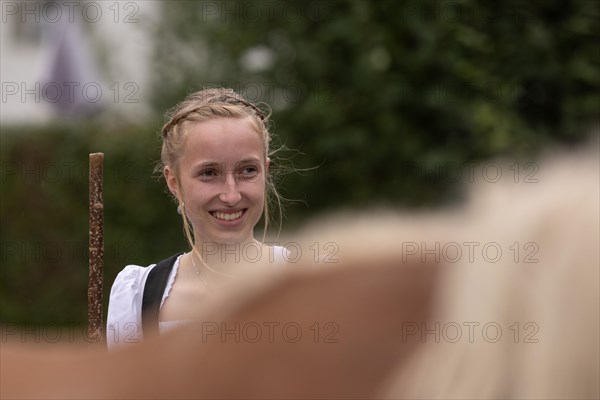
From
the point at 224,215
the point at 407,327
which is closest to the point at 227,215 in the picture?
the point at 224,215

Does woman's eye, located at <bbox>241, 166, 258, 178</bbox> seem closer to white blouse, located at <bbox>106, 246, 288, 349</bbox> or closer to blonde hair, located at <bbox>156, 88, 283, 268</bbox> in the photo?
blonde hair, located at <bbox>156, 88, 283, 268</bbox>

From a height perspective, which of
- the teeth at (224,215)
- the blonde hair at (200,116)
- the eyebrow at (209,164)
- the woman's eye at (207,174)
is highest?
the blonde hair at (200,116)

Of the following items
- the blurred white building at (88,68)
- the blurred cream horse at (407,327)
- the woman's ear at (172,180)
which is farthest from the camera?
the blurred white building at (88,68)

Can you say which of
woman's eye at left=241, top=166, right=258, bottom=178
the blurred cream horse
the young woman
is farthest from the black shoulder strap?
the blurred cream horse

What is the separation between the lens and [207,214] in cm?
226

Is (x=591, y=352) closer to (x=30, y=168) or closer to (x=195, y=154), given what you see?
(x=195, y=154)

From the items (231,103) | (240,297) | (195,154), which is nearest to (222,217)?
(195,154)

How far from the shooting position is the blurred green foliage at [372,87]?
205 inches

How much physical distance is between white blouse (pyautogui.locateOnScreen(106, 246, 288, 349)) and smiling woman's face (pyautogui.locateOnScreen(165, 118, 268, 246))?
135 millimetres

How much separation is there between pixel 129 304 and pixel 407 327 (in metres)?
1.34

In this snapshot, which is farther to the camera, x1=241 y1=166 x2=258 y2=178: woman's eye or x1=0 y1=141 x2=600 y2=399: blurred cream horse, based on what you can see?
x1=241 y1=166 x2=258 y2=178: woman's eye

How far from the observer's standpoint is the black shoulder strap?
222 cm

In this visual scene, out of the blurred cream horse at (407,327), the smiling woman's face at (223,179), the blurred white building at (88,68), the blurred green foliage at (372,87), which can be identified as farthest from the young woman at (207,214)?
the blurred white building at (88,68)

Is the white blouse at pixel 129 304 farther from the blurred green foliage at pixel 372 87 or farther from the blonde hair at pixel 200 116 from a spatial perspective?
the blurred green foliage at pixel 372 87
